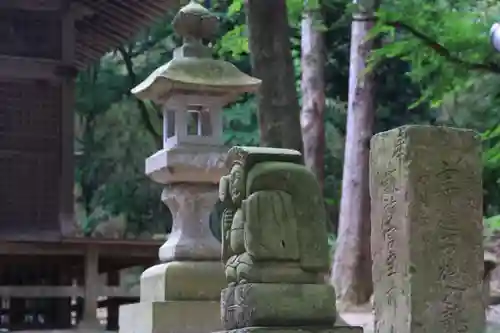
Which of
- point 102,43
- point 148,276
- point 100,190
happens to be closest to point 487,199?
point 102,43

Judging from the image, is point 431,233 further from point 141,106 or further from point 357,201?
point 141,106

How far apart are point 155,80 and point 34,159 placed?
5.69 m

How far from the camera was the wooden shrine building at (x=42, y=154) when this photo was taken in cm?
1338

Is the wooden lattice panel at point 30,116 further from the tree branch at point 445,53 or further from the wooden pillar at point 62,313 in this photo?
the tree branch at point 445,53

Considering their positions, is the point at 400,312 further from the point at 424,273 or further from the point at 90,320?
the point at 90,320

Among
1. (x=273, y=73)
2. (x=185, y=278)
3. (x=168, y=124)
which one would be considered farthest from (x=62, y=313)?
(x=273, y=73)

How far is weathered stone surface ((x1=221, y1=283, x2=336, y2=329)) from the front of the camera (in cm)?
582

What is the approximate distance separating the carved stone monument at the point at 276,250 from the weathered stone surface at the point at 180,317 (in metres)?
1.83

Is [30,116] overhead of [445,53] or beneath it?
overhead

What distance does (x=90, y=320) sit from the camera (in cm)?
1273

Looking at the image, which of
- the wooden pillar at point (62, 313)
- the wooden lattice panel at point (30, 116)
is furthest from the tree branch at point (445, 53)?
the wooden pillar at point (62, 313)

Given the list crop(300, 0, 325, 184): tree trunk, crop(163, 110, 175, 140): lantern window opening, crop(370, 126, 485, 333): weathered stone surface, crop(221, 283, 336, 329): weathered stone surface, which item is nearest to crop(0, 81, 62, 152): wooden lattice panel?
crop(300, 0, 325, 184): tree trunk

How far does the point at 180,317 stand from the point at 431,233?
2931 mm

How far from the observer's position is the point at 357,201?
14367 millimetres
